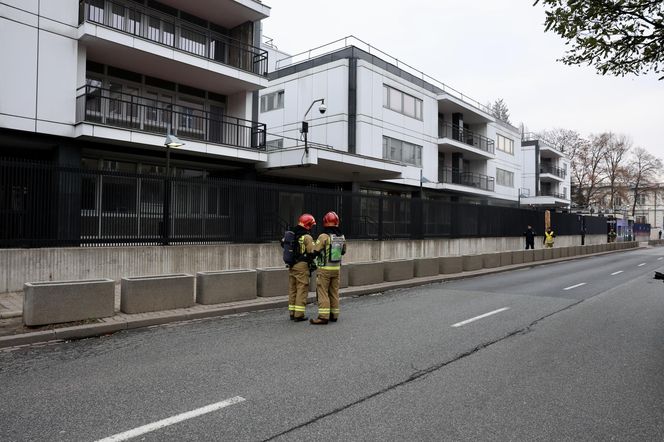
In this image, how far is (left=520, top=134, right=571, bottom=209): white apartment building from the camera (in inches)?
2082

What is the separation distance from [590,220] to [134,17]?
1658 inches

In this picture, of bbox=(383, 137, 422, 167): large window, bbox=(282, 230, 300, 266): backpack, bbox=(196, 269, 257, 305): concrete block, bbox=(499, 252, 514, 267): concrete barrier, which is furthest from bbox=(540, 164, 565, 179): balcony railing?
bbox=(282, 230, 300, 266): backpack

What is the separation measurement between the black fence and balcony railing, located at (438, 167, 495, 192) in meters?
19.5

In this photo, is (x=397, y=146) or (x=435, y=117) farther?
(x=435, y=117)

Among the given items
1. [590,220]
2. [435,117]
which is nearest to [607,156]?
[590,220]

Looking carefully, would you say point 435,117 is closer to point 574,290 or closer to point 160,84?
point 160,84

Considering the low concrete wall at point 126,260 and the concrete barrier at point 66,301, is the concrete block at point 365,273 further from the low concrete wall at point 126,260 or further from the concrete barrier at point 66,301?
the concrete barrier at point 66,301

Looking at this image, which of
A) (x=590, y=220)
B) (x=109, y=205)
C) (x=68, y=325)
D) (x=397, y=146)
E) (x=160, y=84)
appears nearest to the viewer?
(x=68, y=325)

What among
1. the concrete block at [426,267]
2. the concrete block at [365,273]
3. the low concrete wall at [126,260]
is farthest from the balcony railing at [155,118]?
the concrete block at [426,267]

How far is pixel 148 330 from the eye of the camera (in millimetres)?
7723

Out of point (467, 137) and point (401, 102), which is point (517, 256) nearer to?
point (401, 102)

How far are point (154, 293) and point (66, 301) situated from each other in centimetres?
152

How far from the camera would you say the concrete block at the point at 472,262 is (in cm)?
1841

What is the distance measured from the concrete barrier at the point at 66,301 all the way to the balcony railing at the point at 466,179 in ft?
102
